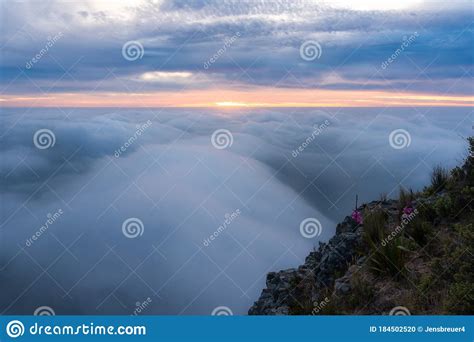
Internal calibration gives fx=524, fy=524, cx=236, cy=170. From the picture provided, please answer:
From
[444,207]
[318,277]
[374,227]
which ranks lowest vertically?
[318,277]

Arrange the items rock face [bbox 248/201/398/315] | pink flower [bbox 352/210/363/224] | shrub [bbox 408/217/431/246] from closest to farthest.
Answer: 1. shrub [bbox 408/217/431/246]
2. rock face [bbox 248/201/398/315]
3. pink flower [bbox 352/210/363/224]

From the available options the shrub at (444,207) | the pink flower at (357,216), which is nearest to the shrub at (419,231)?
the shrub at (444,207)

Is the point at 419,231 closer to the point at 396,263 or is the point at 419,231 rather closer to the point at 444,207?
the point at 444,207

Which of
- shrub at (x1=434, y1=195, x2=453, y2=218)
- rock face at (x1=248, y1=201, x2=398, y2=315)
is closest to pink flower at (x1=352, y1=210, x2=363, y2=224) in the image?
rock face at (x1=248, y1=201, x2=398, y2=315)

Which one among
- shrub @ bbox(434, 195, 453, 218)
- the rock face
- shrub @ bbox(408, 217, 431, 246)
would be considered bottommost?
the rock face

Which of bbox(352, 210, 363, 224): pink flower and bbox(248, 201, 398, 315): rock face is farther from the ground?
bbox(352, 210, 363, 224): pink flower

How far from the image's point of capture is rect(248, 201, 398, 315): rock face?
11.0 m

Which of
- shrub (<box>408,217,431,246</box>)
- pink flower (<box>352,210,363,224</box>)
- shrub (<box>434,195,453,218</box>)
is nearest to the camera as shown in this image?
shrub (<box>408,217,431,246</box>)

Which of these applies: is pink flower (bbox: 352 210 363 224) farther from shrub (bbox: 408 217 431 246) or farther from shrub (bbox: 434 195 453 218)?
shrub (bbox: 434 195 453 218)

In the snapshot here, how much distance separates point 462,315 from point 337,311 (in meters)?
2.13

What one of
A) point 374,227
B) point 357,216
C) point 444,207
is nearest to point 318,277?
point 374,227

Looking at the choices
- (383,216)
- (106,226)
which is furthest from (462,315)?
(106,226)

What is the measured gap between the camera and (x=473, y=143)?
11812 millimetres

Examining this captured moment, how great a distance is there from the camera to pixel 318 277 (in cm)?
1154
